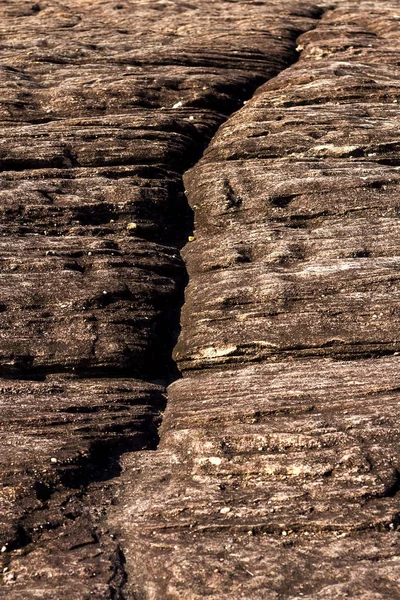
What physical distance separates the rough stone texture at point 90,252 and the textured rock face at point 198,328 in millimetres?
57

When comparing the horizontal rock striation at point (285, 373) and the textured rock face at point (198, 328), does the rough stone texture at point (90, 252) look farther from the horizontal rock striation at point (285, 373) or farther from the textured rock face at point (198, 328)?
the horizontal rock striation at point (285, 373)

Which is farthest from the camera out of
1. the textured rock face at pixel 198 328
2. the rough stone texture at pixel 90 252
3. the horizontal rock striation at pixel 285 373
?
the rough stone texture at pixel 90 252

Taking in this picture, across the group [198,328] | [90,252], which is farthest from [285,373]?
[90,252]

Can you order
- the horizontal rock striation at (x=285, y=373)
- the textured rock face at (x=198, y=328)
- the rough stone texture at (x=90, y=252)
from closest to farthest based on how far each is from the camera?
the horizontal rock striation at (x=285, y=373) < the textured rock face at (x=198, y=328) < the rough stone texture at (x=90, y=252)

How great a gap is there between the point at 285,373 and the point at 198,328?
256 cm

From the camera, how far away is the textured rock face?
12.8 meters

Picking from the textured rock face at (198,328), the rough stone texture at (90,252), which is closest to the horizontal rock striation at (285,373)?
the textured rock face at (198,328)

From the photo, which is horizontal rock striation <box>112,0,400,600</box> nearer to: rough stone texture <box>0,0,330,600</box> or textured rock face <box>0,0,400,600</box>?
textured rock face <box>0,0,400,600</box>

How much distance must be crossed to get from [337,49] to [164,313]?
18.4m

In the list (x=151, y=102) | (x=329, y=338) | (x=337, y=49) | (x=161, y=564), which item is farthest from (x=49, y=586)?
(x=337, y=49)

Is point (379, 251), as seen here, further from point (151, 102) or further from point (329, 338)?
point (151, 102)

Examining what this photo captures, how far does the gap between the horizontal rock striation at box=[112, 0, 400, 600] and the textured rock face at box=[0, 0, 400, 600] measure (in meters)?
0.05

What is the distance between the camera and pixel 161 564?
491 inches

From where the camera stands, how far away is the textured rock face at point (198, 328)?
42.0 feet
